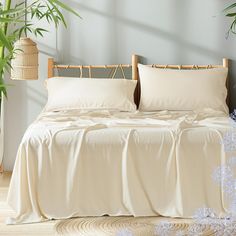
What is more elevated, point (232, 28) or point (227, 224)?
point (232, 28)

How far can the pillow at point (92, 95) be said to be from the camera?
441 centimetres

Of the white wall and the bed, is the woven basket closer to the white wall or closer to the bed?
the white wall

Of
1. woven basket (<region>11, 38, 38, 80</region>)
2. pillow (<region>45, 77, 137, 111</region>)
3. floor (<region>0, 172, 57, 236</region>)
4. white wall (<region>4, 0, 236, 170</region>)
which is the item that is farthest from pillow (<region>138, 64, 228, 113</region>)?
floor (<region>0, 172, 57, 236</region>)

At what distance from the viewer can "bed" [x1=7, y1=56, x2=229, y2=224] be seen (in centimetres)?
333

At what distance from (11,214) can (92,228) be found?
67cm

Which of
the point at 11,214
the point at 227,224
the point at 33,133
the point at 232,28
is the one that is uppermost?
the point at 232,28

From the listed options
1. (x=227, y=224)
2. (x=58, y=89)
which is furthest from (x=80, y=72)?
(x=227, y=224)

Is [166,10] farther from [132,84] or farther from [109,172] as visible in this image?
[109,172]

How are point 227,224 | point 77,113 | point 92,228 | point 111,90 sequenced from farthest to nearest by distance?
point 111,90
point 77,113
point 92,228
point 227,224

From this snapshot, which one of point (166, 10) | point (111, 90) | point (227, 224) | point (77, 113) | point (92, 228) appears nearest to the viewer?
point (227, 224)

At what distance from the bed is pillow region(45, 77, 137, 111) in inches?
37.9

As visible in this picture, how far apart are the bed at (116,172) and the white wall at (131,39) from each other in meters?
1.49

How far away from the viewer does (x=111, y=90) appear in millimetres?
4477

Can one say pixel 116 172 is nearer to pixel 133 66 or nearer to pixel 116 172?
pixel 116 172
